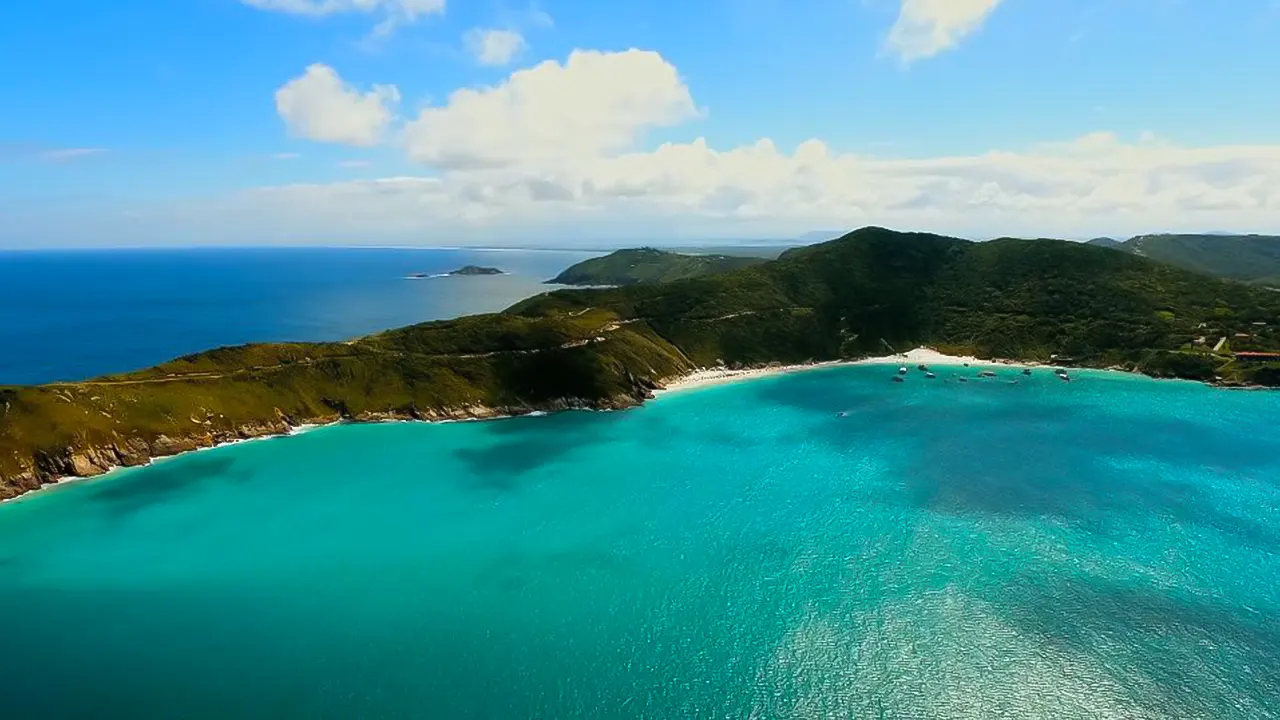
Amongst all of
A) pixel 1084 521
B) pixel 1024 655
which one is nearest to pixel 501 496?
pixel 1024 655

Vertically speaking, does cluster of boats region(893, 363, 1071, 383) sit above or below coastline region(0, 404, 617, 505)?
above

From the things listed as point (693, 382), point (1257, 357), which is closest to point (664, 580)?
point (693, 382)

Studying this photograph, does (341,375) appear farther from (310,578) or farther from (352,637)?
(352,637)

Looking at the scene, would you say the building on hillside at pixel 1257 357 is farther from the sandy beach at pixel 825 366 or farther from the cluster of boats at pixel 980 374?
the sandy beach at pixel 825 366

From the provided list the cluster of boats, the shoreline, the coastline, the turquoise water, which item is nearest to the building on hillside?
the shoreline

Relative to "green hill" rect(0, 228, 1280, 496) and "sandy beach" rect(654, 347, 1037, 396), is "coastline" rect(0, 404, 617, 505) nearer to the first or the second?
"green hill" rect(0, 228, 1280, 496)

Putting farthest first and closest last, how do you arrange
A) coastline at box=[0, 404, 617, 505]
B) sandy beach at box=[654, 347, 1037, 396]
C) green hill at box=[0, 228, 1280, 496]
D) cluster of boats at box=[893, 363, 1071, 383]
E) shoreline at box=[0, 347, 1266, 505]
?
1. sandy beach at box=[654, 347, 1037, 396]
2. cluster of boats at box=[893, 363, 1071, 383]
3. green hill at box=[0, 228, 1280, 496]
4. shoreline at box=[0, 347, 1266, 505]
5. coastline at box=[0, 404, 617, 505]
